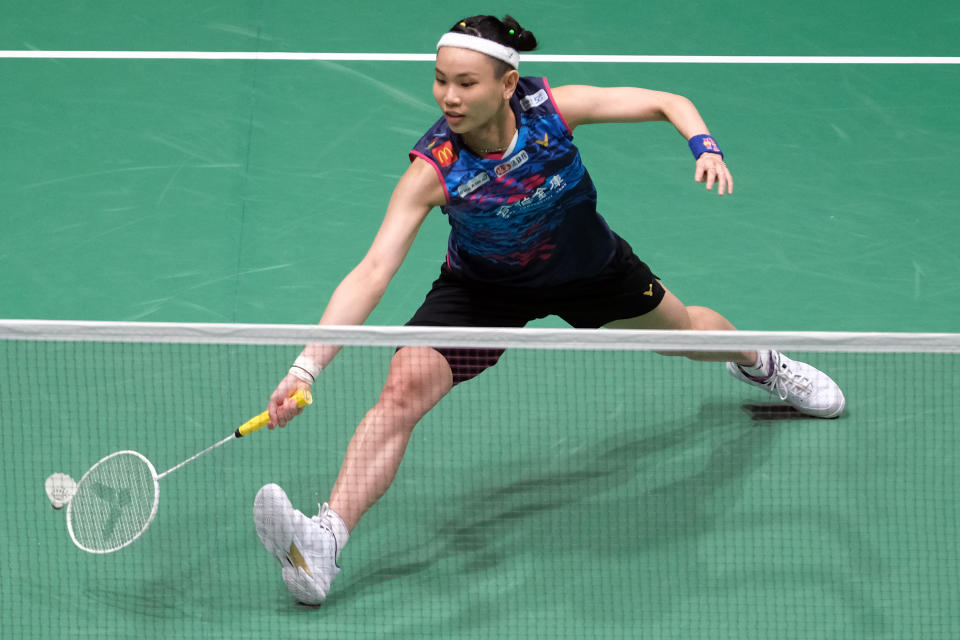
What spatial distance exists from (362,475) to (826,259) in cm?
280

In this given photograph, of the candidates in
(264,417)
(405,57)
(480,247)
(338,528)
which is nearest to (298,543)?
(338,528)

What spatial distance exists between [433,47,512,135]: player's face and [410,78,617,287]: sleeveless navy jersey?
0.59ft

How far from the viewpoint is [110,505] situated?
13.5ft

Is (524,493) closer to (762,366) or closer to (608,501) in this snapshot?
(608,501)

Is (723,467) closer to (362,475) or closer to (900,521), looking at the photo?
(900,521)

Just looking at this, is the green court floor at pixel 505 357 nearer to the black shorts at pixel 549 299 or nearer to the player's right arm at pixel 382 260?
the black shorts at pixel 549 299

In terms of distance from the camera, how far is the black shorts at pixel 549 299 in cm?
430

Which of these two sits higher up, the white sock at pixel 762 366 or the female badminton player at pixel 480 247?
the female badminton player at pixel 480 247

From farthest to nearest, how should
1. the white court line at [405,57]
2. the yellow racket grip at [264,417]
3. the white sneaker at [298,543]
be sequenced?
the white court line at [405,57] → the white sneaker at [298,543] → the yellow racket grip at [264,417]

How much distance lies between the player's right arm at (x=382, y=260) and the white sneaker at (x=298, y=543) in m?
0.31

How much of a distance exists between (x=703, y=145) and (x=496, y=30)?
2.42 feet

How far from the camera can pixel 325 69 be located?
7082 mm

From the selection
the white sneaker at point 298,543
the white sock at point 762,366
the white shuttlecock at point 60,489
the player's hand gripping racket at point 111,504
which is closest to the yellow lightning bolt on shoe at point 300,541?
the white sneaker at point 298,543

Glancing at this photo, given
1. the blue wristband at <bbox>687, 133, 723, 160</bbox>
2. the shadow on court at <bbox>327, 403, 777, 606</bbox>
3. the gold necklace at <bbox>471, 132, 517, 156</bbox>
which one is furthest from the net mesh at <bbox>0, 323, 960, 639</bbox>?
the blue wristband at <bbox>687, 133, 723, 160</bbox>
